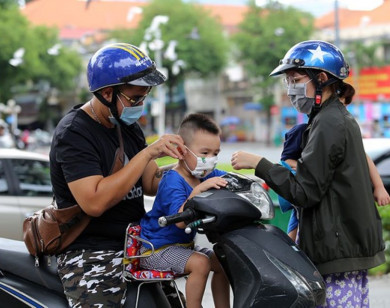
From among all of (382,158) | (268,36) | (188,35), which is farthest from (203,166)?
(188,35)

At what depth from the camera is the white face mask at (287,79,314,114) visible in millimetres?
2926

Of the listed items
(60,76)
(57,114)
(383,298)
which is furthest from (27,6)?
(383,298)

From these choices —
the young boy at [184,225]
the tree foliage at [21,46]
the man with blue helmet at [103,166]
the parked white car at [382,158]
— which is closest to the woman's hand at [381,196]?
the young boy at [184,225]

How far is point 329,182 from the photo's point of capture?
9.20ft

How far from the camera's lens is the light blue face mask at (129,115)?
293 centimetres

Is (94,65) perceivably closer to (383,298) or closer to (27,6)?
(383,298)

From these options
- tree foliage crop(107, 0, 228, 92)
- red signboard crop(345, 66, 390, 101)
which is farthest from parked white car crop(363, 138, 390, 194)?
tree foliage crop(107, 0, 228, 92)

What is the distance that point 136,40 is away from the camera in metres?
51.7

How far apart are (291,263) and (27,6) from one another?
269 feet

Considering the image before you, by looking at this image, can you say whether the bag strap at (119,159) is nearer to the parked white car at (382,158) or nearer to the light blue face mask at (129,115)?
the light blue face mask at (129,115)

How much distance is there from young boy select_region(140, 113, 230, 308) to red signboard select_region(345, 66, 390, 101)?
48218 mm

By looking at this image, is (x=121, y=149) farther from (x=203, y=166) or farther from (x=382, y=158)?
(x=382, y=158)

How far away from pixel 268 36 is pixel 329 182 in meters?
48.5

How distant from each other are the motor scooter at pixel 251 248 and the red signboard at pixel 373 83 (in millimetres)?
48428
